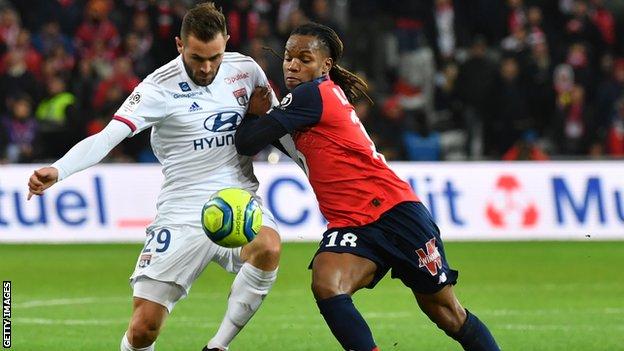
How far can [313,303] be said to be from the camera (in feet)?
38.0

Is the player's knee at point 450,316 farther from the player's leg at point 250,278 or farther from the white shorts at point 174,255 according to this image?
the white shorts at point 174,255

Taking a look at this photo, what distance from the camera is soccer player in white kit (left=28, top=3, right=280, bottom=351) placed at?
7.12m

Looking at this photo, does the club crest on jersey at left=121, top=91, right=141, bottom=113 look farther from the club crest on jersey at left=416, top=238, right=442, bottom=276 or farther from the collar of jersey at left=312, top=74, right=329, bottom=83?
the club crest on jersey at left=416, top=238, right=442, bottom=276

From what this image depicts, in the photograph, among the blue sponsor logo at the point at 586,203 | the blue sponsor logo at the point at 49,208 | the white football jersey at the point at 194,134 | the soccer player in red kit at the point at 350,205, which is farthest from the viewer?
the blue sponsor logo at the point at 586,203

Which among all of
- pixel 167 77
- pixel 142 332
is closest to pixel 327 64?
pixel 167 77

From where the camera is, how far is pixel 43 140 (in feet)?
60.6

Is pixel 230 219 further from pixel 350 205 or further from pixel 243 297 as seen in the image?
pixel 243 297

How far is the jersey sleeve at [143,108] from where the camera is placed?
704 centimetres

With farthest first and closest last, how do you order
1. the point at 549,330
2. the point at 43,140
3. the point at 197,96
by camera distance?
1. the point at 43,140
2. the point at 549,330
3. the point at 197,96

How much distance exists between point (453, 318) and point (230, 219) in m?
1.27

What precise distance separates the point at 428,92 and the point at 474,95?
1.05 metres

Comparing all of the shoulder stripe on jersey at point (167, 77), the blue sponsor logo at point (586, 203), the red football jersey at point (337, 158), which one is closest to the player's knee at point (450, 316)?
the red football jersey at point (337, 158)

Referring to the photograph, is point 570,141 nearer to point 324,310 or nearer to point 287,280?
point 287,280

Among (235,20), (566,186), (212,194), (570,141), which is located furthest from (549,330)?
(235,20)
